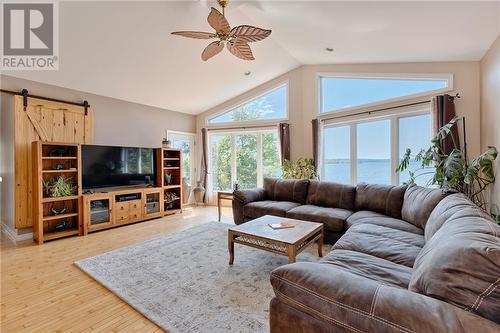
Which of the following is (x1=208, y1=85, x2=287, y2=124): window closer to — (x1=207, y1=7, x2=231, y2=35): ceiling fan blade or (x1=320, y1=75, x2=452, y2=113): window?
(x1=320, y1=75, x2=452, y2=113): window

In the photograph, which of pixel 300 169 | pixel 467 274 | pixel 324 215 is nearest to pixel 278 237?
pixel 324 215

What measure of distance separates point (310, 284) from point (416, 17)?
2891 mm

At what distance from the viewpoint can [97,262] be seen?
111 inches

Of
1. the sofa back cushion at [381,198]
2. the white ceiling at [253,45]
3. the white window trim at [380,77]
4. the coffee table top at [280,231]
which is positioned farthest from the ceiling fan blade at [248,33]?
the white window trim at [380,77]

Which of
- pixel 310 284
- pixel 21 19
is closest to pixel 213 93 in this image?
pixel 21 19

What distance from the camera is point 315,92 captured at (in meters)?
5.11

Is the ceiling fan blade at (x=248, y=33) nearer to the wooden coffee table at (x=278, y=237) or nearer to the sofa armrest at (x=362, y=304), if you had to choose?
the wooden coffee table at (x=278, y=237)

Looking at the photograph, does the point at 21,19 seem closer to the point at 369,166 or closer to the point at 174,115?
the point at 174,115

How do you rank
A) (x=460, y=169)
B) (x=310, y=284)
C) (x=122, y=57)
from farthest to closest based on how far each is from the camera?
(x=122, y=57), (x=460, y=169), (x=310, y=284)

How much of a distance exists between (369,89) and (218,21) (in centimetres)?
318

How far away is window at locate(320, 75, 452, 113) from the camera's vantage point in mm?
3787

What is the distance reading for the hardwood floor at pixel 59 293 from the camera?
1.81 metres

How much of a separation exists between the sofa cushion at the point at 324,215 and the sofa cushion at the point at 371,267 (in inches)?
49.9

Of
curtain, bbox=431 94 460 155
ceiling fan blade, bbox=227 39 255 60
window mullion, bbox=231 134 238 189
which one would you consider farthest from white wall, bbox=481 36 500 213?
window mullion, bbox=231 134 238 189
